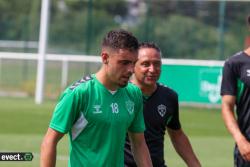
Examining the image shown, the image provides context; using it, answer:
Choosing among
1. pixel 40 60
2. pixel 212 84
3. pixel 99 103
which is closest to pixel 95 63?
pixel 40 60

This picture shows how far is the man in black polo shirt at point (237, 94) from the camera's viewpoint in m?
7.76

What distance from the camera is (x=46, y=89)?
32.2 m

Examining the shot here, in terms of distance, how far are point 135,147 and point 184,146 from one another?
4.88ft

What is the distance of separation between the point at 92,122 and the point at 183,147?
7.03 ft

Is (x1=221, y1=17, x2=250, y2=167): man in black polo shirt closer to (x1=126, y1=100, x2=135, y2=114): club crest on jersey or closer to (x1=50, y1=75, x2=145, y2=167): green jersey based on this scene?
(x1=126, y1=100, x2=135, y2=114): club crest on jersey

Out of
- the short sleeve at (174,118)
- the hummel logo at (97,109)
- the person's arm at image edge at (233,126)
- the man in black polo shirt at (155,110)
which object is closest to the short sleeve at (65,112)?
the hummel logo at (97,109)

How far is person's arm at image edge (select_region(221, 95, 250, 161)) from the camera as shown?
760cm

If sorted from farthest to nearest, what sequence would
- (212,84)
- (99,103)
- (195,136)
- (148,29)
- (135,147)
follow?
(148,29) < (212,84) < (195,136) < (135,147) < (99,103)

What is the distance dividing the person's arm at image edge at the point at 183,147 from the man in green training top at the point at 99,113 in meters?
1.85

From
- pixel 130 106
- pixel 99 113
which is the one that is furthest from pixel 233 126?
A: pixel 99 113

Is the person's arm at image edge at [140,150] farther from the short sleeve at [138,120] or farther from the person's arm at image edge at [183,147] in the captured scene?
the person's arm at image edge at [183,147]

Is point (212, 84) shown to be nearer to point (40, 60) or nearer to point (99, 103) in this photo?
point (40, 60)

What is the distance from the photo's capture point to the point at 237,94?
7.88 m

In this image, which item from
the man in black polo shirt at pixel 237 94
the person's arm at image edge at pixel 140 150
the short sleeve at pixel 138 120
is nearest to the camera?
the short sleeve at pixel 138 120
